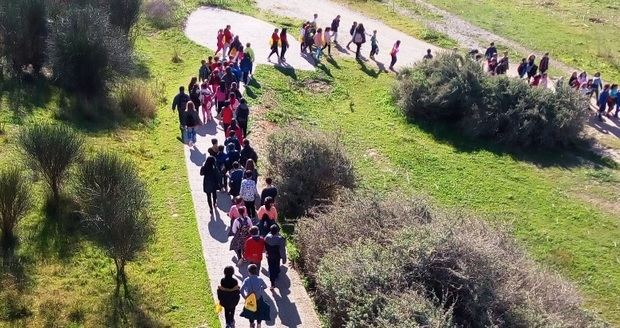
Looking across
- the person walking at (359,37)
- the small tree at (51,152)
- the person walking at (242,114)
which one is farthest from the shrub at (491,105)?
the small tree at (51,152)

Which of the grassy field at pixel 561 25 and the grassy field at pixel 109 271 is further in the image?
the grassy field at pixel 561 25

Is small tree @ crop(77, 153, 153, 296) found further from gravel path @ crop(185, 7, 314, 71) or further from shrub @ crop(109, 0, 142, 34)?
gravel path @ crop(185, 7, 314, 71)

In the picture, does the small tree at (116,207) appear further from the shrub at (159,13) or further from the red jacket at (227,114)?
the shrub at (159,13)

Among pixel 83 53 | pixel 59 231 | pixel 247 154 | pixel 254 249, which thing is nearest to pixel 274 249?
pixel 254 249

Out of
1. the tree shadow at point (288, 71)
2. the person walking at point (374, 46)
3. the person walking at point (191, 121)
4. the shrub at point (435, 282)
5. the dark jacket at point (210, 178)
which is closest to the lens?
the shrub at point (435, 282)

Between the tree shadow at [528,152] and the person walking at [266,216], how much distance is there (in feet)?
33.9

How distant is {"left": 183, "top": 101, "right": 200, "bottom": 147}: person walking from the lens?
58.5 ft

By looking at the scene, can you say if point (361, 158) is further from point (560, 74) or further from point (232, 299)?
point (560, 74)

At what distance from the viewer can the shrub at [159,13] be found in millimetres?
29625

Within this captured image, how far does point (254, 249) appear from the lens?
12.4 meters

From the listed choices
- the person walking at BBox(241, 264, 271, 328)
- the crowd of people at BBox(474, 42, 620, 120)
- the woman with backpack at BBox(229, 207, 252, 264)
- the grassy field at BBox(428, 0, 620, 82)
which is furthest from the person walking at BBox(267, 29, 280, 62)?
the person walking at BBox(241, 264, 271, 328)

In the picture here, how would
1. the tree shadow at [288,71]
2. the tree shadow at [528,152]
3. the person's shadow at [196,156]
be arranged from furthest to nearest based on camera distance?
the tree shadow at [288,71] → the tree shadow at [528,152] → the person's shadow at [196,156]

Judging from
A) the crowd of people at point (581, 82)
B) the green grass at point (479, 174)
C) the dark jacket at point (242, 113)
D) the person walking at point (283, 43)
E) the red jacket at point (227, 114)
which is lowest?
the green grass at point (479, 174)

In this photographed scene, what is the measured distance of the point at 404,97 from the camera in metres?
24.0
